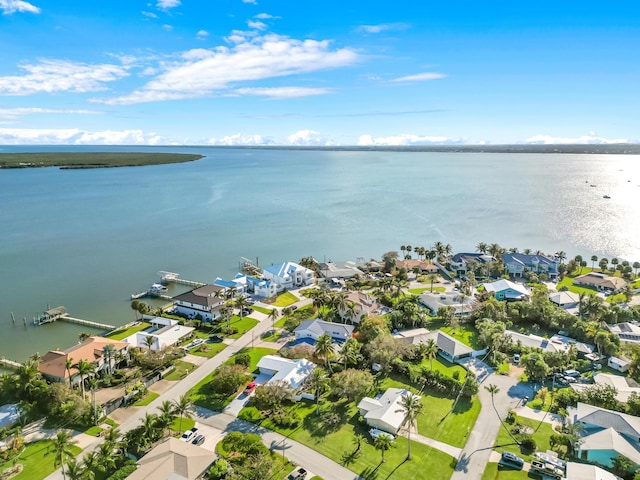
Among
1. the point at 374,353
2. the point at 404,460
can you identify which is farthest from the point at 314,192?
the point at 404,460

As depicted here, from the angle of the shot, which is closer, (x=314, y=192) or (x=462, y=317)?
(x=462, y=317)

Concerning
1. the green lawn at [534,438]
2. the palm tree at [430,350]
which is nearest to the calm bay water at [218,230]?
the palm tree at [430,350]

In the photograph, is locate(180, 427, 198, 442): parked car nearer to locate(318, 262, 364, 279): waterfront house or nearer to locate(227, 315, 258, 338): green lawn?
locate(227, 315, 258, 338): green lawn

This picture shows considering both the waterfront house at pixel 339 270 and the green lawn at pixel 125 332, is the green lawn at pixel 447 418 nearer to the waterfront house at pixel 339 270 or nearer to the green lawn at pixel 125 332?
the green lawn at pixel 125 332

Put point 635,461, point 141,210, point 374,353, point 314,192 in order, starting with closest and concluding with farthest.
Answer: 1. point 635,461
2. point 374,353
3. point 141,210
4. point 314,192

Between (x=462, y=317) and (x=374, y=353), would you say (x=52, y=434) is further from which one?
(x=462, y=317)

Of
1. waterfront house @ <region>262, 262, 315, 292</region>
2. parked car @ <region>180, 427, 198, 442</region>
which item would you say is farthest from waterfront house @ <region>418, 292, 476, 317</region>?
parked car @ <region>180, 427, 198, 442</region>
